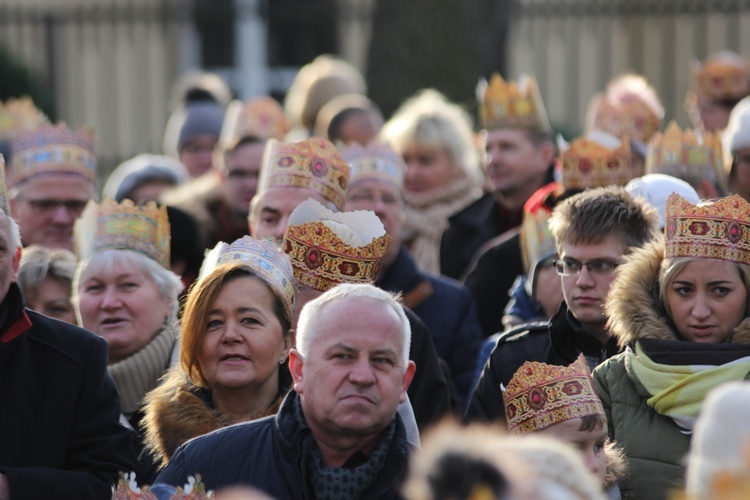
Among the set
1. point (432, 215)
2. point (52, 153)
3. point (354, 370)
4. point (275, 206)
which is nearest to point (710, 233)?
point (354, 370)

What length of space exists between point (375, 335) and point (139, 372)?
5.57 feet

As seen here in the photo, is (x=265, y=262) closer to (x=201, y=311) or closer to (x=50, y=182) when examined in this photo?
(x=201, y=311)

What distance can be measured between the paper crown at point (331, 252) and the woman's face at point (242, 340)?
1.18 feet

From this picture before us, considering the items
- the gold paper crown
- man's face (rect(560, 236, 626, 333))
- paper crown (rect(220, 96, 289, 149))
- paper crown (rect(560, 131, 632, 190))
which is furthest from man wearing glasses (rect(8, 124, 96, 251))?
man's face (rect(560, 236, 626, 333))

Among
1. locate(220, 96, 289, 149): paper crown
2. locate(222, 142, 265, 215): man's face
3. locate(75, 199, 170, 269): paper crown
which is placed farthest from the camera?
locate(220, 96, 289, 149): paper crown

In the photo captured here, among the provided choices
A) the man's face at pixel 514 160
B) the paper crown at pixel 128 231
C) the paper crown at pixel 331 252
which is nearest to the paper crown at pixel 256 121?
the man's face at pixel 514 160

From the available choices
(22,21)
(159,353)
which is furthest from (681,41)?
(159,353)

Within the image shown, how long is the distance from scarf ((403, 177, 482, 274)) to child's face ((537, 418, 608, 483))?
386 centimetres

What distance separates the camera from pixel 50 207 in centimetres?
790

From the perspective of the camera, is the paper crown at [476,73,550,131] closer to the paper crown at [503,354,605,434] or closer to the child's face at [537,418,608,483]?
the paper crown at [503,354,605,434]

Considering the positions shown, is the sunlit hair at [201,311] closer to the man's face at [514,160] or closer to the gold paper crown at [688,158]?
the gold paper crown at [688,158]

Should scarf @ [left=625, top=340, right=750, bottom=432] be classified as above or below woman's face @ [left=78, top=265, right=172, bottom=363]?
above

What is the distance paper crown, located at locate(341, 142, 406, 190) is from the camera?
295 inches

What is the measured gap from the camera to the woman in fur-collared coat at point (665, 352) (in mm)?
5035
